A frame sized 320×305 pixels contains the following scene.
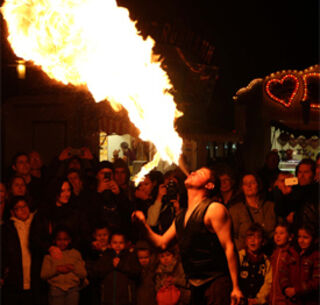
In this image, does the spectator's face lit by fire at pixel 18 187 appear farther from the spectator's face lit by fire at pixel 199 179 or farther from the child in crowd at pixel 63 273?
the spectator's face lit by fire at pixel 199 179

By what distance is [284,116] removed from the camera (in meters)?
7.91

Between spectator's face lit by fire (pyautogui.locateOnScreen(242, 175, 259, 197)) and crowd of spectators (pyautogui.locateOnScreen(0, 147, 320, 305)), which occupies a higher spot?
spectator's face lit by fire (pyautogui.locateOnScreen(242, 175, 259, 197))

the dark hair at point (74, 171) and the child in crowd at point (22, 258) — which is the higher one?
the dark hair at point (74, 171)

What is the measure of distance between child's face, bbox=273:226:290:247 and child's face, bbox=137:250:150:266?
4.32 ft

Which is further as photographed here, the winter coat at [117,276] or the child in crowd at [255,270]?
the winter coat at [117,276]

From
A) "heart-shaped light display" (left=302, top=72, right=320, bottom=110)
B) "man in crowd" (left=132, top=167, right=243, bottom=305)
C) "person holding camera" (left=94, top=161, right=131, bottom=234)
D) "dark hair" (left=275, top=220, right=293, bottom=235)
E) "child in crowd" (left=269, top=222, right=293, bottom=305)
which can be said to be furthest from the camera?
"heart-shaped light display" (left=302, top=72, right=320, bottom=110)

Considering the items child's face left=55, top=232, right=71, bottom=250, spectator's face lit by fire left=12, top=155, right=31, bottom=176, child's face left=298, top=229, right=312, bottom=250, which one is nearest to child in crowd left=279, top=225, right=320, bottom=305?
child's face left=298, top=229, right=312, bottom=250

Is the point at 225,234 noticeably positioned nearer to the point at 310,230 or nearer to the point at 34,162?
the point at 310,230

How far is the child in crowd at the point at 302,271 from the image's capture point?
5258mm

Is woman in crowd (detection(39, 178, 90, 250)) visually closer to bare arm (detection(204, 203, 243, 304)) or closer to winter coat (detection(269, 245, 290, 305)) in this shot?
bare arm (detection(204, 203, 243, 304))

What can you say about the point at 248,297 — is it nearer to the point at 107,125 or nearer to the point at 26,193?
the point at 26,193

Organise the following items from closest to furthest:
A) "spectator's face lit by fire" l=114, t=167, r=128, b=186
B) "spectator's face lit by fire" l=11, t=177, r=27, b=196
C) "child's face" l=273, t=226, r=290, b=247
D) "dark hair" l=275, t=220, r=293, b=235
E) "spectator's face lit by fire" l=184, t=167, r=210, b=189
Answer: "spectator's face lit by fire" l=184, t=167, r=210, b=189, "child's face" l=273, t=226, r=290, b=247, "dark hair" l=275, t=220, r=293, b=235, "spectator's face lit by fire" l=11, t=177, r=27, b=196, "spectator's face lit by fire" l=114, t=167, r=128, b=186

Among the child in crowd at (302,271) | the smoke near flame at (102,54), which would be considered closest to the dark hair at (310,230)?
the child in crowd at (302,271)

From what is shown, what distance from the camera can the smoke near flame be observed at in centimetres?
538
